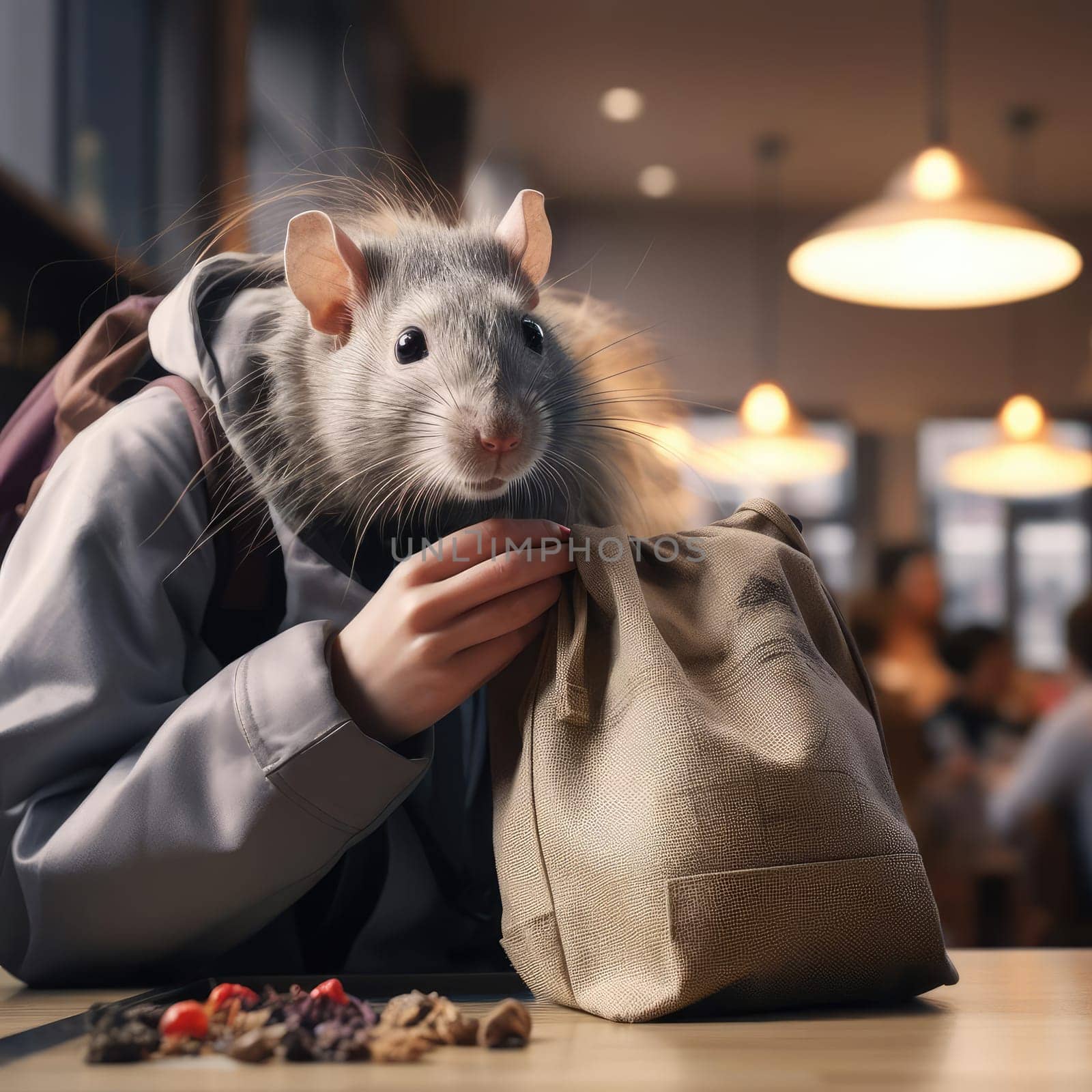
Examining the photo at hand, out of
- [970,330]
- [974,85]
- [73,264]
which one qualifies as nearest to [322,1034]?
[73,264]

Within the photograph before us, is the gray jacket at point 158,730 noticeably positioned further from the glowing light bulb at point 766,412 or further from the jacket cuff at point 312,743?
the glowing light bulb at point 766,412

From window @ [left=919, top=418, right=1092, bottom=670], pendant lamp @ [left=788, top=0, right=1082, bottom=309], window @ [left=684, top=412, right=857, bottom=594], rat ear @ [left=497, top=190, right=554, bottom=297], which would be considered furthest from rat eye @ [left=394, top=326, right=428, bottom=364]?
window @ [left=919, top=418, right=1092, bottom=670]

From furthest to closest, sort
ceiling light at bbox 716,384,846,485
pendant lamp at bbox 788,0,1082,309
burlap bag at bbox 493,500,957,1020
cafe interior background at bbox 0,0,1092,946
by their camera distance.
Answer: ceiling light at bbox 716,384,846,485 < cafe interior background at bbox 0,0,1092,946 < pendant lamp at bbox 788,0,1082,309 < burlap bag at bbox 493,500,957,1020

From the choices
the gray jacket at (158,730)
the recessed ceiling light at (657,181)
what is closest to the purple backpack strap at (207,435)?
the gray jacket at (158,730)

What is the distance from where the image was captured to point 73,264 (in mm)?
1369

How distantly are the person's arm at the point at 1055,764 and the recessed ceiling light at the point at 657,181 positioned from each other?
224cm

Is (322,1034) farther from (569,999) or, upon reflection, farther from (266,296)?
(266,296)

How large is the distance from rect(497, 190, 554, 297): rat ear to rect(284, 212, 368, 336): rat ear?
3.9 inches

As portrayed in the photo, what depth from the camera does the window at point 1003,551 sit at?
4.63 meters

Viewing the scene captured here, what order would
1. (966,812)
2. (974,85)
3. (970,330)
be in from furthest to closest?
1. (970,330)
2. (974,85)
3. (966,812)

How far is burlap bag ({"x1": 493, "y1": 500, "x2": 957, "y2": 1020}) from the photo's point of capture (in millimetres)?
534

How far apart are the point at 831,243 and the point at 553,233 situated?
4.36 ft

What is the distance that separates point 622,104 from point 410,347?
11.6 feet

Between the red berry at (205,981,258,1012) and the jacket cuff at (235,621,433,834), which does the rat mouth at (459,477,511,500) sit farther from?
the red berry at (205,981,258,1012)
